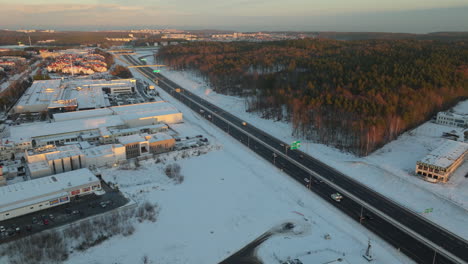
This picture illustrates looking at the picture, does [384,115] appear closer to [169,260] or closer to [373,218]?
[373,218]

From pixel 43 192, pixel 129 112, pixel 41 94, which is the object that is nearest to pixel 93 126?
pixel 129 112

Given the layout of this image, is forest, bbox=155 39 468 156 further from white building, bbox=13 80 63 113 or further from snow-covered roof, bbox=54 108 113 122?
white building, bbox=13 80 63 113

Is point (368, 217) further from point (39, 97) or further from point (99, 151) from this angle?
point (39, 97)

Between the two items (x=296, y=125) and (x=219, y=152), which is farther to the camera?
(x=296, y=125)

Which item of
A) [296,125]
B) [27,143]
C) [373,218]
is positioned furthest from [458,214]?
[27,143]

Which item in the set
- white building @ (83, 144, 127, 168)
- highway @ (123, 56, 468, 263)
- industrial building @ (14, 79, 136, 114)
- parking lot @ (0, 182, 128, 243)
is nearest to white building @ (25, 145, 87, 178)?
white building @ (83, 144, 127, 168)

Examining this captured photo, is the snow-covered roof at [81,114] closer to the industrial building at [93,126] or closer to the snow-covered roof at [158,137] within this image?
the industrial building at [93,126]

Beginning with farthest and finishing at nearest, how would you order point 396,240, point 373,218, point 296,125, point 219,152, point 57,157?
point 296,125 < point 219,152 < point 57,157 < point 373,218 < point 396,240
